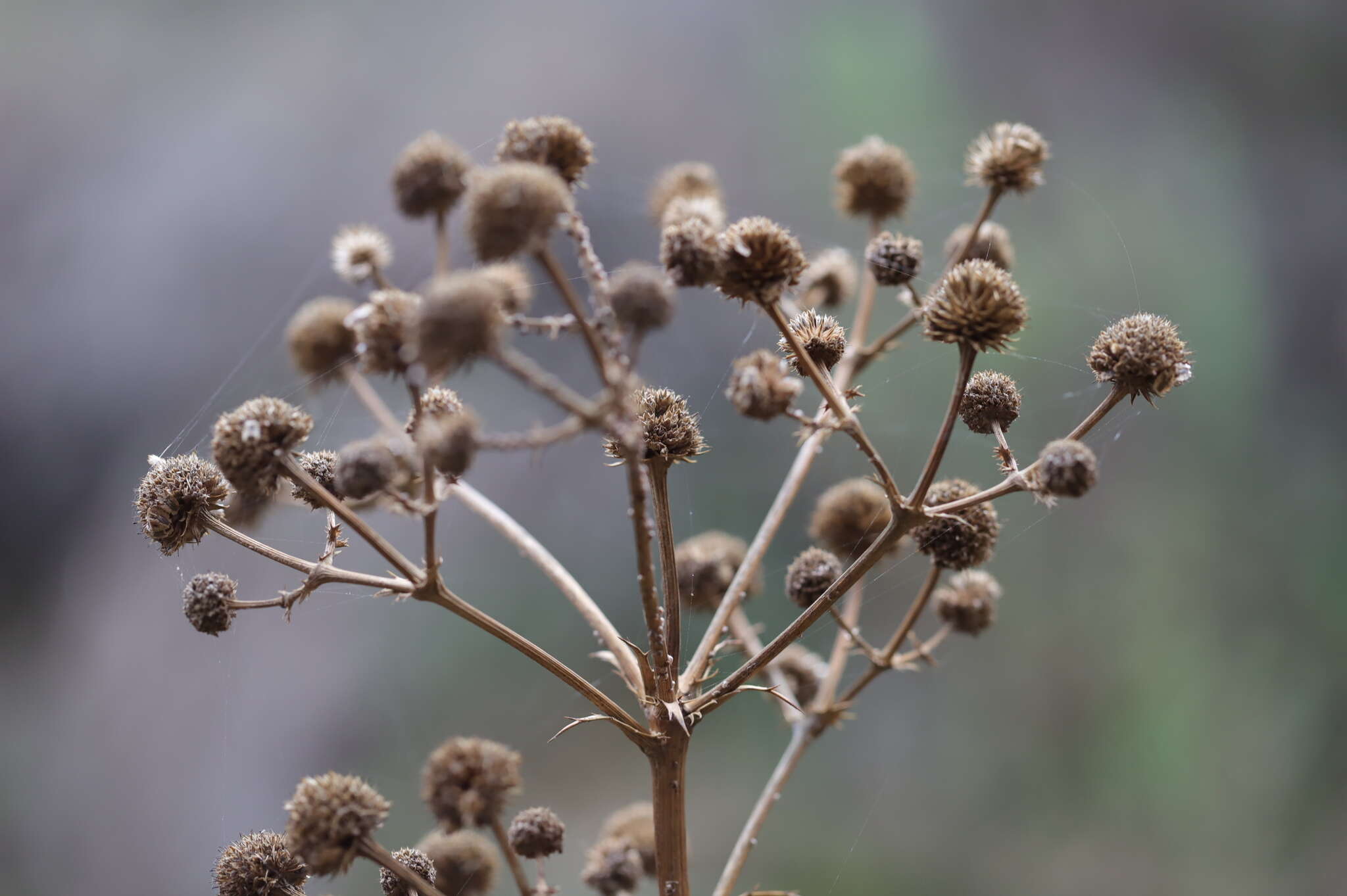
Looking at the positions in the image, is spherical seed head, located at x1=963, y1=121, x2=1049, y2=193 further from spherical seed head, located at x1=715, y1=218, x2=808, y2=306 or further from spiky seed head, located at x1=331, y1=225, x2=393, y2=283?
spiky seed head, located at x1=331, y1=225, x2=393, y2=283

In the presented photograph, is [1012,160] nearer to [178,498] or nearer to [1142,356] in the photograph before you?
[1142,356]

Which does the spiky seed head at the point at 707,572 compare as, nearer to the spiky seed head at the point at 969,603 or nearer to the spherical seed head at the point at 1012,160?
the spiky seed head at the point at 969,603

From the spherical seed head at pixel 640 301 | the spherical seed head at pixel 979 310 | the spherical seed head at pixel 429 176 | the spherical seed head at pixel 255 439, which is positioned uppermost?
the spherical seed head at pixel 979 310

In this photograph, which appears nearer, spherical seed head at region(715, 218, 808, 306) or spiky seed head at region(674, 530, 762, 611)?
spherical seed head at region(715, 218, 808, 306)

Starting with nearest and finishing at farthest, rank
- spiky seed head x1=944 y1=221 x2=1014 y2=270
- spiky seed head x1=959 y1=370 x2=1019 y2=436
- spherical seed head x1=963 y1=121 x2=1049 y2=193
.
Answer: spiky seed head x1=959 y1=370 x2=1019 y2=436, spherical seed head x1=963 y1=121 x2=1049 y2=193, spiky seed head x1=944 y1=221 x2=1014 y2=270

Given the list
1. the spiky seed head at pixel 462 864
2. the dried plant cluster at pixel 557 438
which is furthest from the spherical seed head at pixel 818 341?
the spiky seed head at pixel 462 864

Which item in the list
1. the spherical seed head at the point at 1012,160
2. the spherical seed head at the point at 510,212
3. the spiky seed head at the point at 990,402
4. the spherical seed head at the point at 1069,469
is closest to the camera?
the spherical seed head at the point at 510,212

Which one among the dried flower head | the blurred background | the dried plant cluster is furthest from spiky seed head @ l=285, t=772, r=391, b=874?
the blurred background

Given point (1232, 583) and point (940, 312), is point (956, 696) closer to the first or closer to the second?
point (1232, 583)
